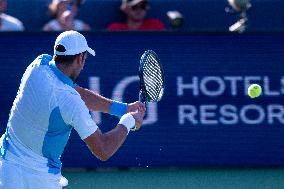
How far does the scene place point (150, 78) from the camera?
641cm

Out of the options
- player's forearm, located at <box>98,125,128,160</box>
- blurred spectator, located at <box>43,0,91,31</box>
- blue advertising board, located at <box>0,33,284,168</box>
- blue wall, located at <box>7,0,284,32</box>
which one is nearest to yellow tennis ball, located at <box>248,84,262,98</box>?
blue advertising board, located at <box>0,33,284,168</box>

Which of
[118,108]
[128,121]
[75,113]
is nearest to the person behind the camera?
[75,113]

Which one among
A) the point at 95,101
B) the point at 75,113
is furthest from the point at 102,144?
the point at 95,101

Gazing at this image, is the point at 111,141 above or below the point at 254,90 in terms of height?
below

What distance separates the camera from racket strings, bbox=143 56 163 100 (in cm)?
634

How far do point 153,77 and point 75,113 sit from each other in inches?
43.8

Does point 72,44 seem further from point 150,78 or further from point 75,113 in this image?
point 150,78

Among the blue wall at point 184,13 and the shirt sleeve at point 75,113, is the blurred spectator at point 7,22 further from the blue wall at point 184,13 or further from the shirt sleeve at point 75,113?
the shirt sleeve at point 75,113

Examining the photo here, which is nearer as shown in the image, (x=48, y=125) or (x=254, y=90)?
(x=48, y=125)

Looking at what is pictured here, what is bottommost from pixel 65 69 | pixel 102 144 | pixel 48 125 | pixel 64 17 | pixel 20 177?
pixel 20 177

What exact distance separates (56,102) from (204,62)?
13.8 feet

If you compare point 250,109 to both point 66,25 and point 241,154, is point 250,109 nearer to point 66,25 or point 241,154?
point 241,154

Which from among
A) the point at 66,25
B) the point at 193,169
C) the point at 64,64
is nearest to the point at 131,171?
the point at 193,169

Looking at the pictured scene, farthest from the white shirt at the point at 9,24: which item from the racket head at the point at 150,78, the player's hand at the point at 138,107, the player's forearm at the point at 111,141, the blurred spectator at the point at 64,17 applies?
the player's forearm at the point at 111,141
